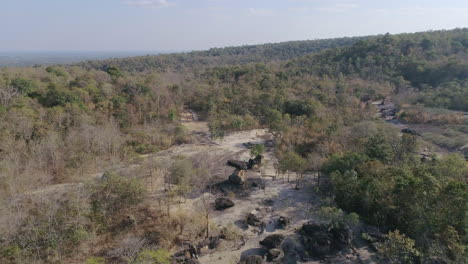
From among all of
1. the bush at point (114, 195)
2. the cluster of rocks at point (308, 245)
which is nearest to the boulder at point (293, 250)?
the cluster of rocks at point (308, 245)

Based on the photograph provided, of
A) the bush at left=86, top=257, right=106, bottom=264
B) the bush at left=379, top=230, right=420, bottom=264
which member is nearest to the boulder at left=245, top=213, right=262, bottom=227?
the bush at left=379, top=230, right=420, bottom=264

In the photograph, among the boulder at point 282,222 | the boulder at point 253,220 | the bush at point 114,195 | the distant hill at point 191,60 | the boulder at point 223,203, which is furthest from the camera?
the distant hill at point 191,60

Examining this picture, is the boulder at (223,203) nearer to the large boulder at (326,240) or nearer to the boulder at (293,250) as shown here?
the boulder at (293,250)

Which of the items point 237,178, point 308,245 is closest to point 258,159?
point 237,178

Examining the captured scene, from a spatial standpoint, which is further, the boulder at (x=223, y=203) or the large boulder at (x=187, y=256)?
the boulder at (x=223, y=203)

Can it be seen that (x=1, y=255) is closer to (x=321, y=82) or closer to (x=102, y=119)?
(x=102, y=119)

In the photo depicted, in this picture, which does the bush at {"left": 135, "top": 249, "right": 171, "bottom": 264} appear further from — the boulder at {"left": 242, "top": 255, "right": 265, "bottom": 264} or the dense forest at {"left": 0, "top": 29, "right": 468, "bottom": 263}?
the boulder at {"left": 242, "top": 255, "right": 265, "bottom": 264}
